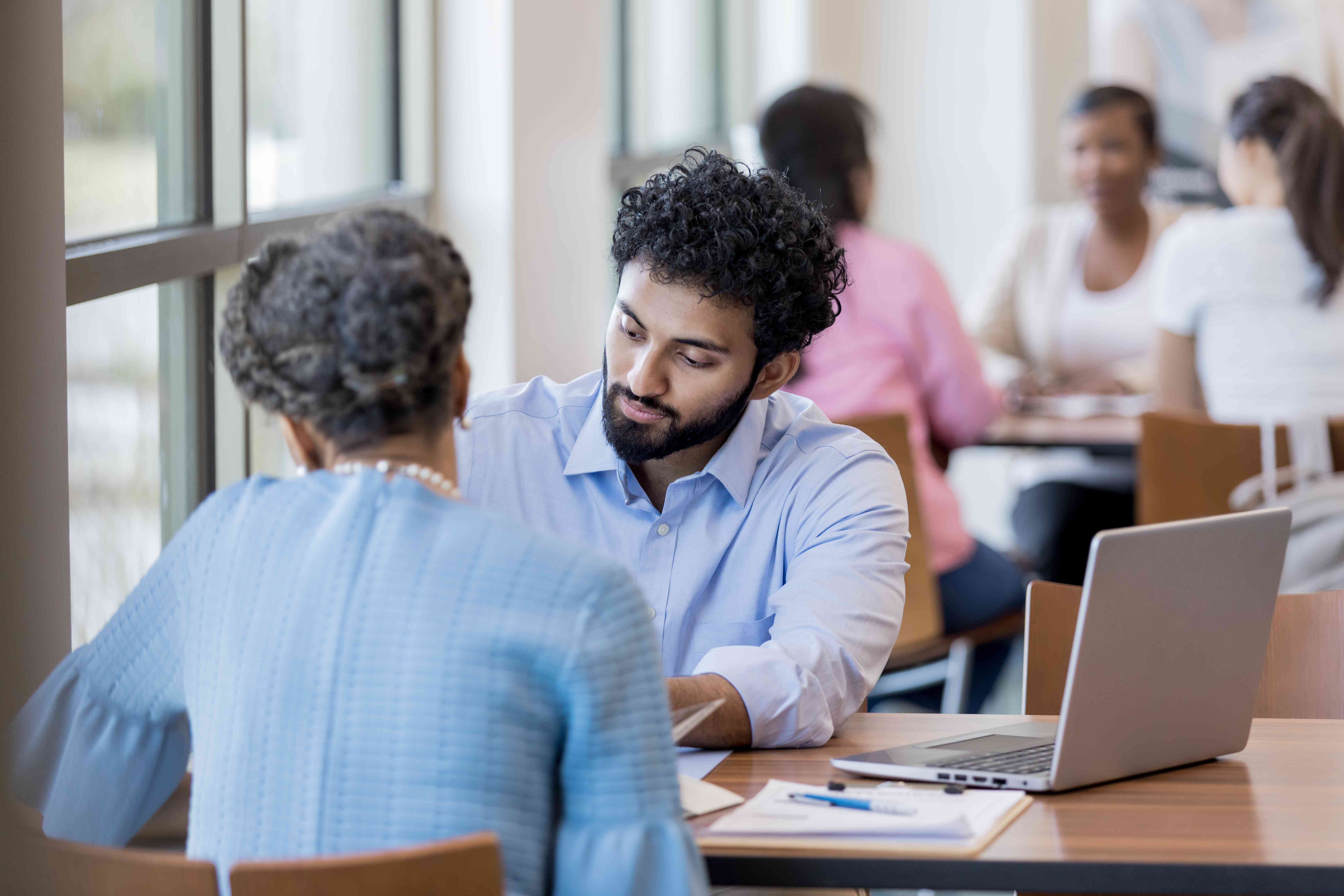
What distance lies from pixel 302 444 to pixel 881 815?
1.75ft

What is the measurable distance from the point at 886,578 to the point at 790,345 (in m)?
0.30

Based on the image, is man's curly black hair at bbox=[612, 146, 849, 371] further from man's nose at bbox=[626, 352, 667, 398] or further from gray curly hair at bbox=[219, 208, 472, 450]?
gray curly hair at bbox=[219, 208, 472, 450]

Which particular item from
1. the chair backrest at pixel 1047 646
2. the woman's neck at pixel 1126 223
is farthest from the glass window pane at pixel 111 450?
the woman's neck at pixel 1126 223

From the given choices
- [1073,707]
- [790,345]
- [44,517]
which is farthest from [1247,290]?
[44,517]

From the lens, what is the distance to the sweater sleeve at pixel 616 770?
0.90 metres

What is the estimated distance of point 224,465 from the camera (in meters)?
2.05

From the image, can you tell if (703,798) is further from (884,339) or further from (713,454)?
(884,339)

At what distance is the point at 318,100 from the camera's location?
95.9 inches

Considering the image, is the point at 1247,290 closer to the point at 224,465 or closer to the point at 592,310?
the point at 592,310

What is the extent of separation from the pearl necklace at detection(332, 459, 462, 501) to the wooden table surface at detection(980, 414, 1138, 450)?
2296mm

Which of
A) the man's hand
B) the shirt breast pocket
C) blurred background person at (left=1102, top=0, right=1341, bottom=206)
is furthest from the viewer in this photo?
blurred background person at (left=1102, top=0, right=1341, bottom=206)

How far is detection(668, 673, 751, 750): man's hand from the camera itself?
50.8 inches

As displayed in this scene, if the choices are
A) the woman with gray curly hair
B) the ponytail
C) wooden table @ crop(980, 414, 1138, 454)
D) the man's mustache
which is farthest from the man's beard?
the ponytail

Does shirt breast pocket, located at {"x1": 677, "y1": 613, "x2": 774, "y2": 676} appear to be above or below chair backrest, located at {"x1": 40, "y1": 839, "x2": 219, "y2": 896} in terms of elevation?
below
